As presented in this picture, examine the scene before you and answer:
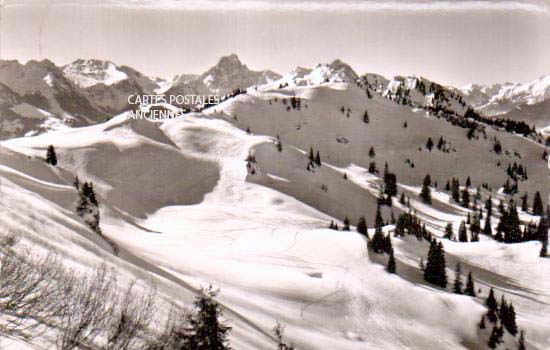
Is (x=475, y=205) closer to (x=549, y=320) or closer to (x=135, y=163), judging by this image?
(x=549, y=320)

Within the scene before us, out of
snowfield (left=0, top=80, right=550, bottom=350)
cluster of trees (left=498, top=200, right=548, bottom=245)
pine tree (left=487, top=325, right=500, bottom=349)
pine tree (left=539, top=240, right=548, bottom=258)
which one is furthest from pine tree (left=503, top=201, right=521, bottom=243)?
pine tree (left=487, top=325, right=500, bottom=349)

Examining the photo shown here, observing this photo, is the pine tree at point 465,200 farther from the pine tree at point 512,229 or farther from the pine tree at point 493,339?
the pine tree at point 493,339

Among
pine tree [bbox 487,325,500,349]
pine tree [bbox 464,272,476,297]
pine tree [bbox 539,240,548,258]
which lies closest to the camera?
pine tree [bbox 487,325,500,349]

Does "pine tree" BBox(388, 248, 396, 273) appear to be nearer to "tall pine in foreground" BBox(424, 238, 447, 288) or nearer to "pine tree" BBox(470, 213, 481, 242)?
"tall pine in foreground" BBox(424, 238, 447, 288)

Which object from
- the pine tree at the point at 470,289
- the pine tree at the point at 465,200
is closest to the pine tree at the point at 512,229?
the pine tree at the point at 465,200

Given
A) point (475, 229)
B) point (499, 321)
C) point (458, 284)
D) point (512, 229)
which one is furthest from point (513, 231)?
point (499, 321)

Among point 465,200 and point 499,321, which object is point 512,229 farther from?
point 499,321
